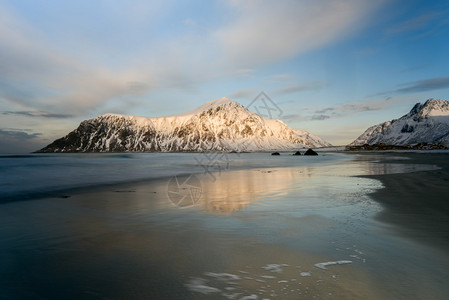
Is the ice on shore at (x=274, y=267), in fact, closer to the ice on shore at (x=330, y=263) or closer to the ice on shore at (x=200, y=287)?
the ice on shore at (x=330, y=263)

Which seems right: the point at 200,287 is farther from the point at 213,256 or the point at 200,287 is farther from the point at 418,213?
the point at 418,213

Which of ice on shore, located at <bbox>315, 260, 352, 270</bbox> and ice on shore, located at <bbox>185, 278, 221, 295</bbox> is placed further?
ice on shore, located at <bbox>315, 260, 352, 270</bbox>

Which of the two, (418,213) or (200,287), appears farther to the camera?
(418,213)

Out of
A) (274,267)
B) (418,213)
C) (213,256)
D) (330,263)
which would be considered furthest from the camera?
(418,213)

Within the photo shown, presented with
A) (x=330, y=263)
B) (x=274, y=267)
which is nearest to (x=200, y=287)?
(x=274, y=267)

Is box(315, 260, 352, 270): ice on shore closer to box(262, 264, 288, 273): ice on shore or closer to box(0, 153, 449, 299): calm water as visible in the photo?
box(0, 153, 449, 299): calm water

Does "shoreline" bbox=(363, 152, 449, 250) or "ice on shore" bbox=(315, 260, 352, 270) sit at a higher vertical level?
"ice on shore" bbox=(315, 260, 352, 270)

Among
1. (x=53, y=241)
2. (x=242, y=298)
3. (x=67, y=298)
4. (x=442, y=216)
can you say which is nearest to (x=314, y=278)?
(x=242, y=298)

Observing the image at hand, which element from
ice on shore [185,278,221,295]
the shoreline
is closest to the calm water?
ice on shore [185,278,221,295]

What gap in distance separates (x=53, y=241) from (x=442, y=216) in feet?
40.3

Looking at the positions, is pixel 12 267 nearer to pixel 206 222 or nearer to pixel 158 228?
pixel 158 228

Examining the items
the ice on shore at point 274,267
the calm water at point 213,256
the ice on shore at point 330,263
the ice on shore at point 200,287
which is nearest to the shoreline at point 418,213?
the calm water at point 213,256

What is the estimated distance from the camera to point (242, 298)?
4.24m

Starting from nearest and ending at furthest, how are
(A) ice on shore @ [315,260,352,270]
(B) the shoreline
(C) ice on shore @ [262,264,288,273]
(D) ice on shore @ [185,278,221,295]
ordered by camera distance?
1. (D) ice on shore @ [185,278,221,295]
2. (C) ice on shore @ [262,264,288,273]
3. (A) ice on shore @ [315,260,352,270]
4. (B) the shoreline
